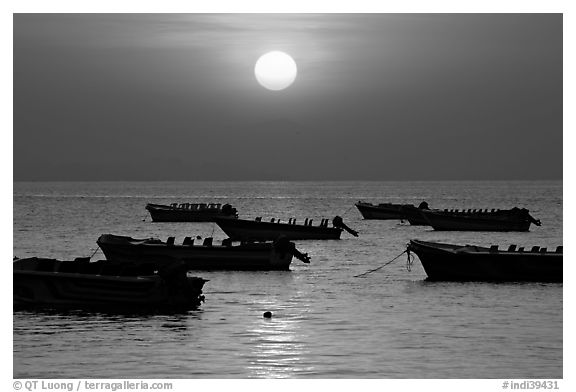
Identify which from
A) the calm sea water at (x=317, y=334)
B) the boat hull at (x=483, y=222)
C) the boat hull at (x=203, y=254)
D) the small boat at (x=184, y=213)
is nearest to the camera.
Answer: the calm sea water at (x=317, y=334)

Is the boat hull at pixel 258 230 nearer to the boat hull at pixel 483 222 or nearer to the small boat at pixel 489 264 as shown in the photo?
the boat hull at pixel 483 222

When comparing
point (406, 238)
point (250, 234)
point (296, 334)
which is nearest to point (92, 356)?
point (296, 334)

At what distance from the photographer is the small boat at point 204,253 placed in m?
56.2

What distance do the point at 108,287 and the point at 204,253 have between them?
16466 millimetres

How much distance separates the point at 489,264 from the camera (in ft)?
168

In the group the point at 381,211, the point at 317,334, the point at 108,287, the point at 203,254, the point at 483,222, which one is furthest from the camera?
the point at 381,211

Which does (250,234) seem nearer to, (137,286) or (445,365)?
(137,286)

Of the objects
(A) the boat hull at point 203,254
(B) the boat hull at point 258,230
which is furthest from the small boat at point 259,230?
(A) the boat hull at point 203,254

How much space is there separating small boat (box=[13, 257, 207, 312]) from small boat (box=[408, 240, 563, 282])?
15.1 meters

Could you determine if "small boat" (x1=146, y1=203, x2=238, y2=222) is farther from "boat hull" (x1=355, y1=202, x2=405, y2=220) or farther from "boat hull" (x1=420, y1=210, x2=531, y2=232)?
"boat hull" (x1=420, y1=210, x2=531, y2=232)

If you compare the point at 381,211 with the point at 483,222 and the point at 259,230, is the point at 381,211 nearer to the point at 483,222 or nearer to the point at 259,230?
the point at 483,222

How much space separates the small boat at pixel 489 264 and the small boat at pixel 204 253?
858 cm

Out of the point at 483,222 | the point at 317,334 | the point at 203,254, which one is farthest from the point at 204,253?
the point at 483,222
